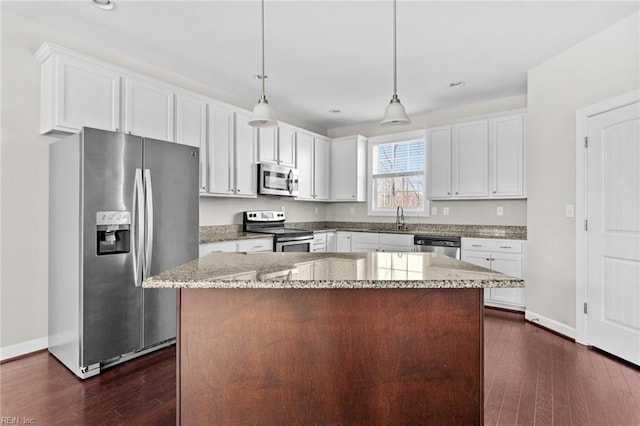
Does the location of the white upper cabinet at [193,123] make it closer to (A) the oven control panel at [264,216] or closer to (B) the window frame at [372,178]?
(A) the oven control panel at [264,216]

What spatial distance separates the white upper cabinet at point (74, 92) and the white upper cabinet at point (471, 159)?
3998mm

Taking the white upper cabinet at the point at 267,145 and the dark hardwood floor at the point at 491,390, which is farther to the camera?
the white upper cabinet at the point at 267,145

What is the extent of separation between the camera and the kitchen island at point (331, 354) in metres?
1.43

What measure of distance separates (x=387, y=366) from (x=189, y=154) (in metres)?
2.51

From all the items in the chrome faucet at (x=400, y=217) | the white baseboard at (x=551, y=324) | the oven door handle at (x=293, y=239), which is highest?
the chrome faucet at (x=400, y=217)

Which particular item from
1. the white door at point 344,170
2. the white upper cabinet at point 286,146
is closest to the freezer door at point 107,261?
the white upper cabinet at point 286,146

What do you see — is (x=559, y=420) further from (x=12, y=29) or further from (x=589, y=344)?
(x=12, y=29)

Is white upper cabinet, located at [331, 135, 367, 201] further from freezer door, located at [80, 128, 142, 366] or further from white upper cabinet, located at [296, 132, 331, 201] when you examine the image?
freezer door, located at [80, 128, 142, 366]

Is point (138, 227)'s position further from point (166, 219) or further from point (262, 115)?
point (262, 115)

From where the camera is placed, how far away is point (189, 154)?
307 centimetres

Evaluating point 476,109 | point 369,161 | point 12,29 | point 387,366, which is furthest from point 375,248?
point 12,29

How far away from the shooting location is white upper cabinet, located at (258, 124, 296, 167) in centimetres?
445

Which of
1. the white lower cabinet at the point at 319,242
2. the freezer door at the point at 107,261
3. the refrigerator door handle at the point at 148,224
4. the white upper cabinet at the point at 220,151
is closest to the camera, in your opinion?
the freezer door at the point at 107,261

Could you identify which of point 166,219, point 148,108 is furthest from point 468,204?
point 148,108
